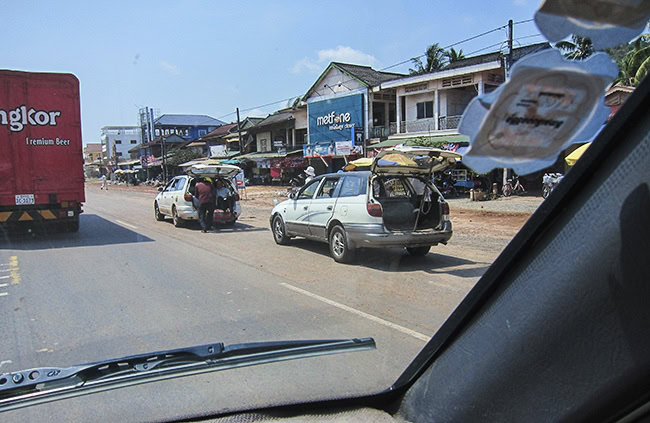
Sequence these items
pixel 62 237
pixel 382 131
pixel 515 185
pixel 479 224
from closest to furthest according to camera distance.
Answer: pixel 515 185 → pixel 62 237 → pixel 479 224 → pixel 382 131

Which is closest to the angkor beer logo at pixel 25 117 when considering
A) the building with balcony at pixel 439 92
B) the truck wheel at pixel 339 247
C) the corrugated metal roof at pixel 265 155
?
the truck wheel at pixel 339 247

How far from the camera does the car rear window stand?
29.3 ft

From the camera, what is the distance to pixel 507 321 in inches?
69.8

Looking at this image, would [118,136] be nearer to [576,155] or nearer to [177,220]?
[177,220]

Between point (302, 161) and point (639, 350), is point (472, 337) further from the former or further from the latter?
point (302, 161)

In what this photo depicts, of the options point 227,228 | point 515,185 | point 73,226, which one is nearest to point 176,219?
point 227,228

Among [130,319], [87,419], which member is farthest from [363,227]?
[87,419]

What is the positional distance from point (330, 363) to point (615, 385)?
1931 millimetres

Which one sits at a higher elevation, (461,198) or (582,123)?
(582,123)

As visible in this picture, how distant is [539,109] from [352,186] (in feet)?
26.0

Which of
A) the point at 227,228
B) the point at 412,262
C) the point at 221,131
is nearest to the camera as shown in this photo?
the point at 412,262

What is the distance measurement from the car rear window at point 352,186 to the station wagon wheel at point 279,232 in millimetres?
2404

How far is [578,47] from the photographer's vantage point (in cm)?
132

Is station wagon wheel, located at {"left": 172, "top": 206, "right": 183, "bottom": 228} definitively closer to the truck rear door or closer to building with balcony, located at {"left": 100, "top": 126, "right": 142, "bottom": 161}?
building with balcony, located at {"left": 100, "top": 126, "right": 142, "bottom": 161}
